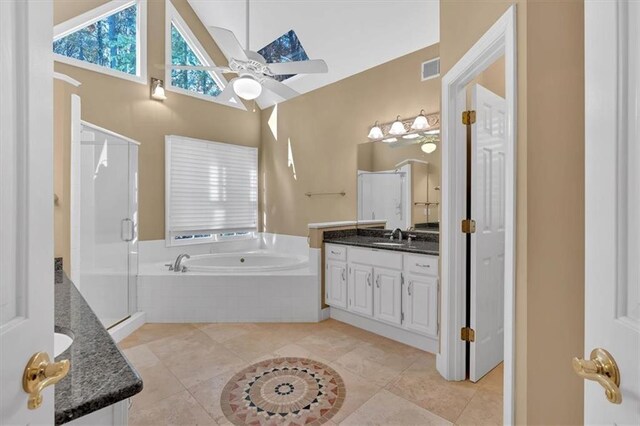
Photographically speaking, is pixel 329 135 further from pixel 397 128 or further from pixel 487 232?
pixel 487 232

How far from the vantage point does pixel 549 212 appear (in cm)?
121

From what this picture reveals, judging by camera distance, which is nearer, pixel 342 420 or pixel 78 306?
pixel 78 306

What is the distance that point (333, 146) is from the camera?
429cm

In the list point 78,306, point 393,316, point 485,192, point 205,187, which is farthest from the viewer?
point 205,187

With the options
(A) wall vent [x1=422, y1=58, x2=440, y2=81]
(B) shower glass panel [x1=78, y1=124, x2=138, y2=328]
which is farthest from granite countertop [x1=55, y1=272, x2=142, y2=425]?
(A) wall vent [x1=422, y1=58, x2=440, y2=81]

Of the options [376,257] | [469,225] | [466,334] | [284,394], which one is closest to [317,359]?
[284,394]

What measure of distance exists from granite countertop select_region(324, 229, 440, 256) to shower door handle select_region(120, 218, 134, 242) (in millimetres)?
2098

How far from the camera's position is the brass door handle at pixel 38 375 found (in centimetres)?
52

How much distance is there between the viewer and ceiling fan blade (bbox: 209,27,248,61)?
2.21 meters

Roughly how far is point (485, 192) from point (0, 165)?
2444 millimetres

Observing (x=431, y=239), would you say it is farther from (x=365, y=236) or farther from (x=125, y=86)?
(x=125, y=86)

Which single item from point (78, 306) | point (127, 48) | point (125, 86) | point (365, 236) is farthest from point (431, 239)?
point (127, 48)

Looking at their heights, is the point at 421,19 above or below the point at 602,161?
above

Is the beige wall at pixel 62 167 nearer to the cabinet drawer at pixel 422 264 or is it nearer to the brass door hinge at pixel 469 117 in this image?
the cabinet drawer at pixel 422 264
